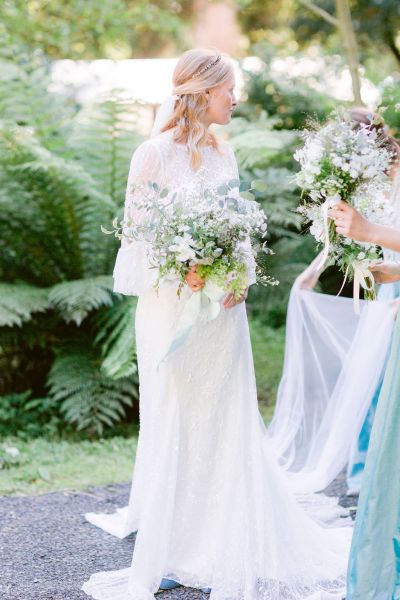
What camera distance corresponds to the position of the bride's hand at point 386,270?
3.77 meters

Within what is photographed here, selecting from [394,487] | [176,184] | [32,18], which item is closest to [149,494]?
[394,487]

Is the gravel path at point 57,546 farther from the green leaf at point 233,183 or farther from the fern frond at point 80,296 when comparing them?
the green leaf at point 233,183

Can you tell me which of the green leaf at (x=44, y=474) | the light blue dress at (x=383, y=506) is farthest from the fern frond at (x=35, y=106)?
the light blue dress at (x=383, y=506)

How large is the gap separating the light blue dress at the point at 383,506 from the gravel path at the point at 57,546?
0.83 meters

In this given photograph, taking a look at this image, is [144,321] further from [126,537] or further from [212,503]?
[126,537]

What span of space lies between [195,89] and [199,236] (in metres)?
0.75

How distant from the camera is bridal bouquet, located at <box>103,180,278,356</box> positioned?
3219 mm

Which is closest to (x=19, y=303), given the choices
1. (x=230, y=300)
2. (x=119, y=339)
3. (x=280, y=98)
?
(x=119, y=339)

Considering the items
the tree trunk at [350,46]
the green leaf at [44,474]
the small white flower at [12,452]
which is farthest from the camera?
the tree trunk at [350,46]

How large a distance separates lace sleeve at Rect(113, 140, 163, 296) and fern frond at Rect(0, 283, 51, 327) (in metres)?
2.52

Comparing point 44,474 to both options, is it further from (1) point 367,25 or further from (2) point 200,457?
(1) point 367,25

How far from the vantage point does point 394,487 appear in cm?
301

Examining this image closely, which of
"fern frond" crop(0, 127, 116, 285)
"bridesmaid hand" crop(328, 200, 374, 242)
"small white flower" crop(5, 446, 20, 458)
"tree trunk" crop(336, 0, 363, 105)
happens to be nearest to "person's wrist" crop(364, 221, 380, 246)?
"bridesmaid hand" crop(328, 200, 374, 242)

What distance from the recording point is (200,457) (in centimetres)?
365
